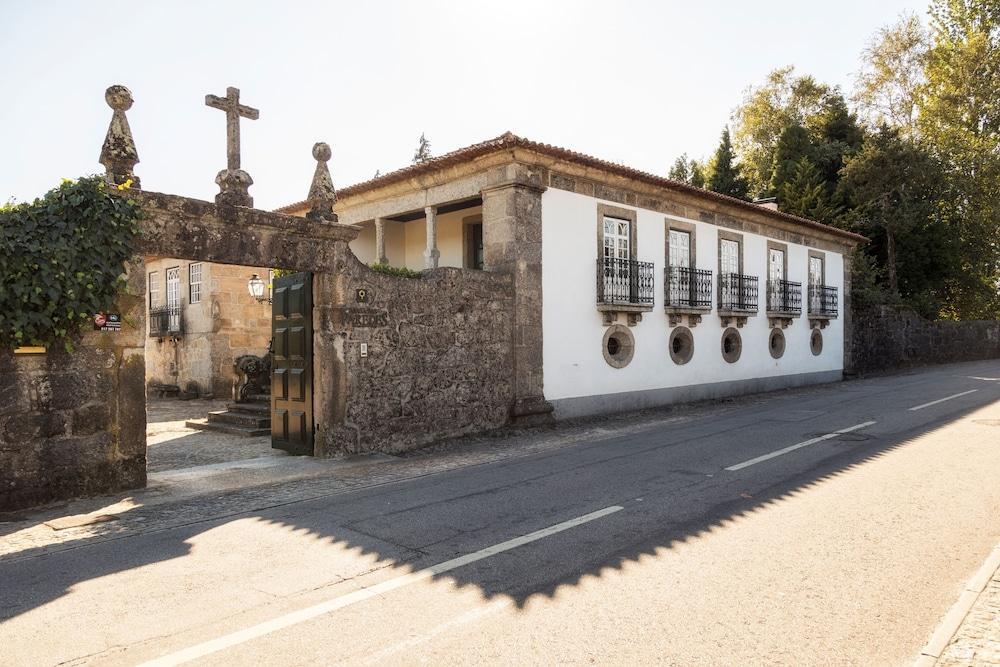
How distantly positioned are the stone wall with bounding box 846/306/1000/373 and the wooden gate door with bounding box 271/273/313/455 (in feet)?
64.6

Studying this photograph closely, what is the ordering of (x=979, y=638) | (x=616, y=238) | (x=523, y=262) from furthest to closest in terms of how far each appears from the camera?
1. (x=616, y=238)
2. (x=523, y=262)
3. (x=979, y=638)

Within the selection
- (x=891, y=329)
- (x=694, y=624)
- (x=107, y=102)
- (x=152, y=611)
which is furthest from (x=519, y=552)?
(x=891, y=329)

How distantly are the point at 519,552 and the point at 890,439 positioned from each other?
7.00 m

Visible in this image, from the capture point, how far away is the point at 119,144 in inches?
286

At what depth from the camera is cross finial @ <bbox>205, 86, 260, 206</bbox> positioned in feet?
27.4

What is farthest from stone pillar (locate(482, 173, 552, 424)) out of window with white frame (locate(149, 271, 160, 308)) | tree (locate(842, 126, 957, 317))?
tree (locate(842, 126, 957, 317))

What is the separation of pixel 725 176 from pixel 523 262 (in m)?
27.7

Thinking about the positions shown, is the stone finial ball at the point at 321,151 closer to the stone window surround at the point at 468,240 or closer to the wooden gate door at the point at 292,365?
the wooden gate door at the point at 292,365

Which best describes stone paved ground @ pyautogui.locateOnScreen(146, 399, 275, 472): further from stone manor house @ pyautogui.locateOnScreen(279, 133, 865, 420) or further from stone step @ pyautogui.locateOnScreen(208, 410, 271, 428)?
stone manor house @ pyautogui.locateOnScreen(279, 133, 865, 420)

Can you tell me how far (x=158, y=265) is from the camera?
70.7 ft

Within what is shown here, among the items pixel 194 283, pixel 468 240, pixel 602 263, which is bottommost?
pixel 602 263

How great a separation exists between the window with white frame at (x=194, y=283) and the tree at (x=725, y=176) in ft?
86.7

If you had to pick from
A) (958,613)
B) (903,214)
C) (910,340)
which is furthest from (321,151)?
(903,214)

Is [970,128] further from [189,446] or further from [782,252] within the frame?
[189,446]
